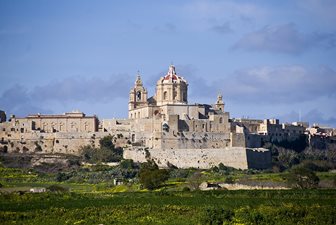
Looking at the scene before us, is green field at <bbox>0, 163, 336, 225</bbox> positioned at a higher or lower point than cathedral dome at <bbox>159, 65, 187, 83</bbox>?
lower

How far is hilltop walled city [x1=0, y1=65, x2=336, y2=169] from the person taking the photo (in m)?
70.0

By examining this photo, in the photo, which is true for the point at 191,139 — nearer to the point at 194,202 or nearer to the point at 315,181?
the point at 315,181

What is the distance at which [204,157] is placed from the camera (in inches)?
2751

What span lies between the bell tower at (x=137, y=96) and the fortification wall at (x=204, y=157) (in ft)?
42.9

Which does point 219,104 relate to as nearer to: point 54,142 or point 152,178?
point 54,142

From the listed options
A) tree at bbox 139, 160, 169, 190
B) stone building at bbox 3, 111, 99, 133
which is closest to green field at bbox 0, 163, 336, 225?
tree at bbox 139, 160, 169, 190

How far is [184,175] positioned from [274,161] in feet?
39.6

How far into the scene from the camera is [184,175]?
6278 centimetres

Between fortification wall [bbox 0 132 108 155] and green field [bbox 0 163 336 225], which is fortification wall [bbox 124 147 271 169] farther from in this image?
green field [bbox 0 163 336 225]

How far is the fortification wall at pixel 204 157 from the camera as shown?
69438 millimetres

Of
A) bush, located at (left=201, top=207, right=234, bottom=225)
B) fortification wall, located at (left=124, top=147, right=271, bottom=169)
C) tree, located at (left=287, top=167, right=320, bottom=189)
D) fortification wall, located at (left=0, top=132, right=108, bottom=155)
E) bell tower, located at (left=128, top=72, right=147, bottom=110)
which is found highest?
bell tower, located at (left=128, top=72, right=147, bottom=110)

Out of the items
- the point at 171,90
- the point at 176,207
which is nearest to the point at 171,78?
the point at 171,90

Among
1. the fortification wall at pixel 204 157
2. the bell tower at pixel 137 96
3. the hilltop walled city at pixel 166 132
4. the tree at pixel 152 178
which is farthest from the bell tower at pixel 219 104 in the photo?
the tree at pixel 152 178

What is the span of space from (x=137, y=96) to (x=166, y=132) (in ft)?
38.3
